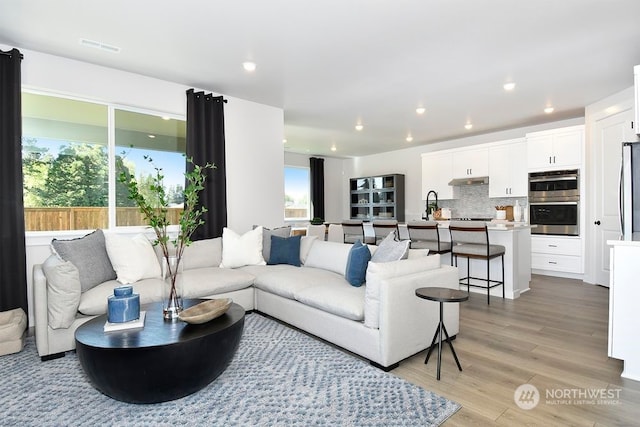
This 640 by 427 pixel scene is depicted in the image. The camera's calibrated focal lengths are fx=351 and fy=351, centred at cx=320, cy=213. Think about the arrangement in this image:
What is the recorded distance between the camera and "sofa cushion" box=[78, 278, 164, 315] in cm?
278

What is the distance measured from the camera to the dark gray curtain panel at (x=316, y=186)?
9.59m

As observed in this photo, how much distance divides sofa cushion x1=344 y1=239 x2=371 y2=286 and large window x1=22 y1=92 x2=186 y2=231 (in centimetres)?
266

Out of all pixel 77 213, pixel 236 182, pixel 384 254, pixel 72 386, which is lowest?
pixel 72 386

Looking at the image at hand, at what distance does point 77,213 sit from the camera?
12.5 feet

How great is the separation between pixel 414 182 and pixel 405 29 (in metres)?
5.97

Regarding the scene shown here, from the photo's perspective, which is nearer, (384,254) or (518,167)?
(384,254)

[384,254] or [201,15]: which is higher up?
[201,15]

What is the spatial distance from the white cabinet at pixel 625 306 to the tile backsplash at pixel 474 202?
15.7ft

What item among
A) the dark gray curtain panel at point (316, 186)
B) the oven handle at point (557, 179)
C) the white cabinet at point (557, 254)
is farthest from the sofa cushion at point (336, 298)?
the dark gray curtain panel at point (316, 186)

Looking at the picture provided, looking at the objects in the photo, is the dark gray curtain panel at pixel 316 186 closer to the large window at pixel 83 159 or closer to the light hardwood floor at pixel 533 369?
the large window at pixel 83 159

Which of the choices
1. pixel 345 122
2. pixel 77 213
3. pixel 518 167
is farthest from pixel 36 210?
pixel 518 167

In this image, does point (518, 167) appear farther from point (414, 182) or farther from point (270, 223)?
point (270, 223)

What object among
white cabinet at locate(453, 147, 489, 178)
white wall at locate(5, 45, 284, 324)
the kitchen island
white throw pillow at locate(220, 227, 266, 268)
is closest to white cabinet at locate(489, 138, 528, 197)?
white cabinet at locate(453, 147, 489, 178)

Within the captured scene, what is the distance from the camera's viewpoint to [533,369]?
253cm
